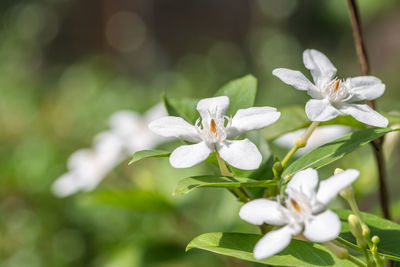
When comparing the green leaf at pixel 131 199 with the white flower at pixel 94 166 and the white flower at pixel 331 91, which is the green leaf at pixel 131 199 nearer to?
the white flower at pixel 94 166

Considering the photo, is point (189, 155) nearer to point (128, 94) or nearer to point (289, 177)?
point (289, 177)

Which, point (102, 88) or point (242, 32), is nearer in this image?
point (102, 88)

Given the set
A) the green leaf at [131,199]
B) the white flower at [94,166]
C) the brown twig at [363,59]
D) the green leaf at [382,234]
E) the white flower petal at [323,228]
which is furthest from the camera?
the white flower at [94,166]

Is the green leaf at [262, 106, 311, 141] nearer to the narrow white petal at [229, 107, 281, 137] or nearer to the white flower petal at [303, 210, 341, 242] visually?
the narrow white petal at [229, 107, 281, 137]

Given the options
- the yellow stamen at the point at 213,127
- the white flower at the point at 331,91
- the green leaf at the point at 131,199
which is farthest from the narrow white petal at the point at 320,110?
the green leaf at the point at 131,199

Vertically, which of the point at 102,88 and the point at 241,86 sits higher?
the point at 241,86

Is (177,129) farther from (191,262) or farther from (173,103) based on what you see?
(191,262)

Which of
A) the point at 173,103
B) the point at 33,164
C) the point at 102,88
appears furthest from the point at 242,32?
the point at 173,103
